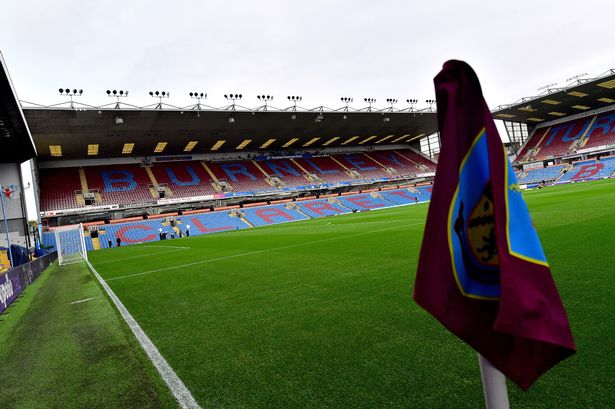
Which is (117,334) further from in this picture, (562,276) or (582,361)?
(562,276)

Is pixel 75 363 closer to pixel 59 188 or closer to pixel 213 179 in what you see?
pixel 59 188

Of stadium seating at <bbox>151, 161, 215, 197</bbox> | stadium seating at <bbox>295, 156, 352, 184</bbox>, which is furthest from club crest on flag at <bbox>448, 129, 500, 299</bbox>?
stadium seating at <bbox>295, 156, 352, 184</bbox>

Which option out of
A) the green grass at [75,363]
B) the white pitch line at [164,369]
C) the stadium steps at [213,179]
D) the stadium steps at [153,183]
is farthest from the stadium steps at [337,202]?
the white pitch line at [164,369]

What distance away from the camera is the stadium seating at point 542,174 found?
51.5 meters

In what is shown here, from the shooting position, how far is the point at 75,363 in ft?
14.2

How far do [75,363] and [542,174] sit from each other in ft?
202

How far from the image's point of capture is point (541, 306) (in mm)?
1123

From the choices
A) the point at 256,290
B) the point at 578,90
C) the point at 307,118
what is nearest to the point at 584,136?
the point at 578,90

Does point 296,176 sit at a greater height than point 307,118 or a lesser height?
lesser

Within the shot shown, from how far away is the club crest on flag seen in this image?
1.23 m

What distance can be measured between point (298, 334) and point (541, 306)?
3.55 m

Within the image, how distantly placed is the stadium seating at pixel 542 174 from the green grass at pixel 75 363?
190 feet

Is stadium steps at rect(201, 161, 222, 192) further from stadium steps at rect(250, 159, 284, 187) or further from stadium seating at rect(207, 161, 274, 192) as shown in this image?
stadium steps at rect(250, 159, 284, 187)

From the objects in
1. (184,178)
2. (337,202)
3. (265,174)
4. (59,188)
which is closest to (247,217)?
(184,178)
